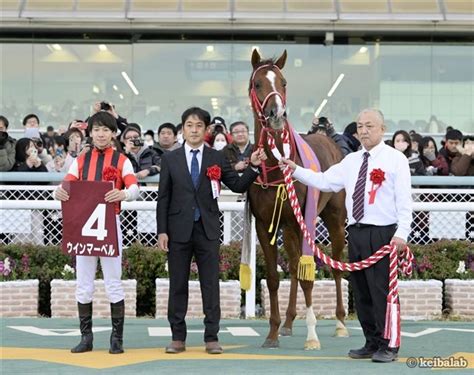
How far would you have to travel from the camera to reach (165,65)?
17.6 metres

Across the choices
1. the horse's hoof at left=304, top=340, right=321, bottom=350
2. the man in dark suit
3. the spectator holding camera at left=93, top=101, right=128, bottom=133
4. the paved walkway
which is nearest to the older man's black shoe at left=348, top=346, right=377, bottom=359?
the paved walkway

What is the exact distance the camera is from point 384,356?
23.6ft

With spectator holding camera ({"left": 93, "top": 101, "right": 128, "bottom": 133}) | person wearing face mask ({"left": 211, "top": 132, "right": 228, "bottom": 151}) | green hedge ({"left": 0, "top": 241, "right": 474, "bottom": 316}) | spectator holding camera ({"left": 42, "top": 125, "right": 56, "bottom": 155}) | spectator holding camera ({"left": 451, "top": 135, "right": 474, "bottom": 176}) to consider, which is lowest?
green hedge ({"left": 0, "top": 241, "right": 474, "bottom": 316})

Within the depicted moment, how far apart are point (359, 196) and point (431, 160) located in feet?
17.9

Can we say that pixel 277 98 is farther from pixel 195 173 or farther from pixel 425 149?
pixel 425 149

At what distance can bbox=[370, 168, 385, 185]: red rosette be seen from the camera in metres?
7.24

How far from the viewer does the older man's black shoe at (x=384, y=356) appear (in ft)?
23.5

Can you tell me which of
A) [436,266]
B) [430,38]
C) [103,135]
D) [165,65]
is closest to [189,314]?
[436,266]

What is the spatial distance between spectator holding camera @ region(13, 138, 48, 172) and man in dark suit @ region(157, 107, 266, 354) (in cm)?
428

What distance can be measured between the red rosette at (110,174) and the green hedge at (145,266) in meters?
3.18

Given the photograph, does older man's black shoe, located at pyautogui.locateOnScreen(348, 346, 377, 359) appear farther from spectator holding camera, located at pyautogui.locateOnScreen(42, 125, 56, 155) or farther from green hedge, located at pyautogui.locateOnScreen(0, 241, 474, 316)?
spectator holding camera, located at pyautogui.locateOnScreen(42, 125, 56, 155)

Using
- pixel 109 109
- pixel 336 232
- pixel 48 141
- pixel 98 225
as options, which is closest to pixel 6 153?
pixel 109 109

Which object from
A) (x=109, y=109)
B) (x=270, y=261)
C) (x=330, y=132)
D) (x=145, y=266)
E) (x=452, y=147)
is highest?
(x=109, y=109)

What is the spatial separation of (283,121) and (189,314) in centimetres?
335
